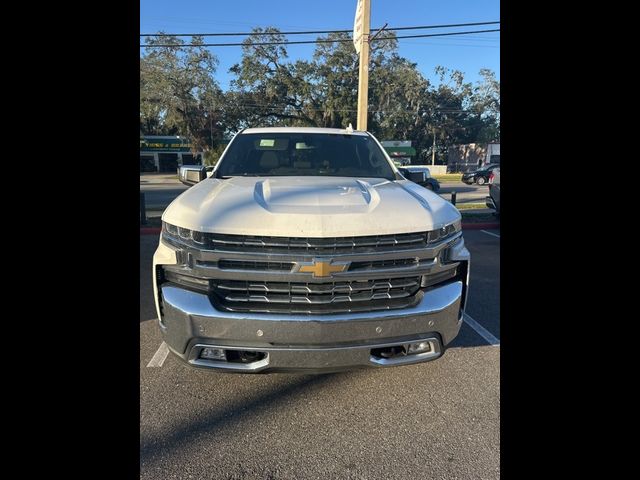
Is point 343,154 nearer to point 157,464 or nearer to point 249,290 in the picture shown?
point 249,290

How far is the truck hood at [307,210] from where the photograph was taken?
2.11 meters

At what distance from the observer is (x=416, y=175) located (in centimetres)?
376

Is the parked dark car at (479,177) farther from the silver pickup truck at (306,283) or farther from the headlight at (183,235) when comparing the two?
the headlight at (183,235)

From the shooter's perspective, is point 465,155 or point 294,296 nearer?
point 294,296

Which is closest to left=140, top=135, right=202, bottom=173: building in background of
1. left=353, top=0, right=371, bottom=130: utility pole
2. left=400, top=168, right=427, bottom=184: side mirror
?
left=353, top=0, right=371, bottom=130: utility pole

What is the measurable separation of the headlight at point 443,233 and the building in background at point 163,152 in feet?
142

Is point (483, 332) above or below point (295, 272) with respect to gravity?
below

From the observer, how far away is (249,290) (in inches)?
84.4

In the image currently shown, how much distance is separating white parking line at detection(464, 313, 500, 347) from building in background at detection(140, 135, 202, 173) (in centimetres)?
4216

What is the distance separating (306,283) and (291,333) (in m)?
0.27

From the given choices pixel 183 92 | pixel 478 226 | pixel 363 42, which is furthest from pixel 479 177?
pixel 183 92

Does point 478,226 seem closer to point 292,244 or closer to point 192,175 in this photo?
point 192,175
